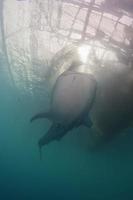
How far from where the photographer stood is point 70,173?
15664 millimetres

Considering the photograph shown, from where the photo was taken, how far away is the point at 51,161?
14859mm

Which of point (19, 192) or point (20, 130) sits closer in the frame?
point (20, 130)

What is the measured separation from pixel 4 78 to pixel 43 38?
2.37 meters

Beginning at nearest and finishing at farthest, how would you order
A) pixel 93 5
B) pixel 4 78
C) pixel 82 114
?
pixel 93 5 → pixel 82 114 → pixel 4 78

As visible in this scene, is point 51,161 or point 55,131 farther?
point 51,161

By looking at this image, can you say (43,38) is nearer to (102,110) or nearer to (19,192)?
(102,110)

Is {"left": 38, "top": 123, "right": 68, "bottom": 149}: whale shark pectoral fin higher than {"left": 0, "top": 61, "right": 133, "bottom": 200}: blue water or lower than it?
higher

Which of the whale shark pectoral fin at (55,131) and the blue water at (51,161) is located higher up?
the whale shark pectoral fin at (55,131)

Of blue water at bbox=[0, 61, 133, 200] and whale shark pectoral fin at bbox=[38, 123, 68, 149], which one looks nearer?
whale shark pectoral fin at bbox=[38, 123, 68, 149]

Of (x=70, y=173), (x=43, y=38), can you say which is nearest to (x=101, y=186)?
(x=70, y=173)

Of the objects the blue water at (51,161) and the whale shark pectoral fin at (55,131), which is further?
the blue water at (51,161)

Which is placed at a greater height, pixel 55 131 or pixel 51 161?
pixel 55 131

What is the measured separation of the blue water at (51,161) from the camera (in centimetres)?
970

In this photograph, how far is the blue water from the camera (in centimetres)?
970
